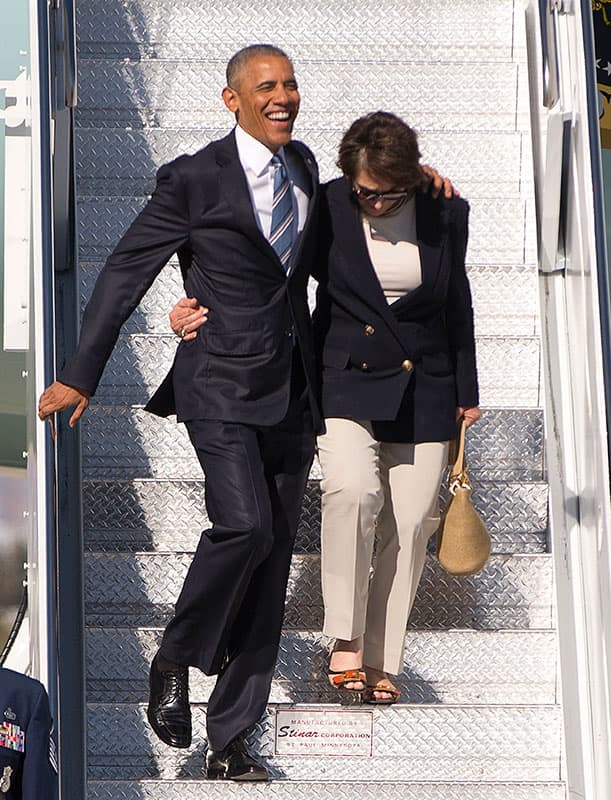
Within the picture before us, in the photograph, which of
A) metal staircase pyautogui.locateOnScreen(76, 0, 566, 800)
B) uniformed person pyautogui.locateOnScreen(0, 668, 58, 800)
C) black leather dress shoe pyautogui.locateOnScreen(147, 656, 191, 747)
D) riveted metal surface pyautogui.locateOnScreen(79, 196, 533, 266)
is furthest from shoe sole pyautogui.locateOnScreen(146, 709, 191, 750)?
riveted metal surface pyautogui.locateOnScreen(79, 196, 533, 266)

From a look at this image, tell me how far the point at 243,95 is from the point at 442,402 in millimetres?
907

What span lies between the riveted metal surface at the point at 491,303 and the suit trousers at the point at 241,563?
1.25 m

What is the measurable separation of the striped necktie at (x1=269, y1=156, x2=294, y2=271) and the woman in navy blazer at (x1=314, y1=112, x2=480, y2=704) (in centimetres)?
14

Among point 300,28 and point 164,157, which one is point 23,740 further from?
point 300,28

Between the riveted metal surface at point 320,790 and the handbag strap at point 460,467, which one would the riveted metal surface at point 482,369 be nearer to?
the handbag strap at point 460,467

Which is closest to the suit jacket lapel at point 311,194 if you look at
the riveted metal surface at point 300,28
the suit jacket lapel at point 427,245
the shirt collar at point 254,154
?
the shirt collar at point 254,154

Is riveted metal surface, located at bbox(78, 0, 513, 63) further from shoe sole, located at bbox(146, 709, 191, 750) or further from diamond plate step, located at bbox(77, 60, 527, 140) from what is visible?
shoe sole, located at bbox(146, 709, 191, 750)

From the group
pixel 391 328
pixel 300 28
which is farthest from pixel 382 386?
pixel 300 28

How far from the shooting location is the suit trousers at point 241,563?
12.4 ft

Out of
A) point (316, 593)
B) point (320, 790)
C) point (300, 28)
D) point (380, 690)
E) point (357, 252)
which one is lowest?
point (320, 790)

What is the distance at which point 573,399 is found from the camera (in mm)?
4535

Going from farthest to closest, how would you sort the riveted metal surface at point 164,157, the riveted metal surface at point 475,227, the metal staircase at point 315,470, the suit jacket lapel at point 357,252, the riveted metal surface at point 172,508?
1. the riveted metal surface at point 164,157
2. the riveted metal surface at point 475,227
3. the riveted metal surface at point 172,508
4. the metal staircase at point 315,470
5. the suit jacket lapel at point 357,252

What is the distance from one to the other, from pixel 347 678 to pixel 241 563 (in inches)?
18.7

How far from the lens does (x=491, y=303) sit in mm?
5113
